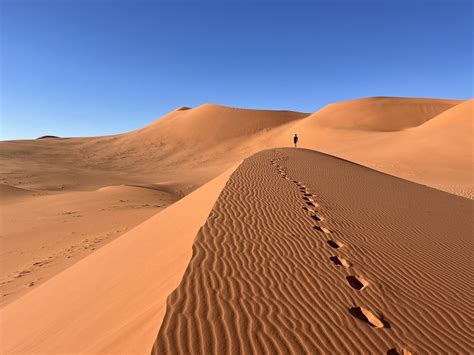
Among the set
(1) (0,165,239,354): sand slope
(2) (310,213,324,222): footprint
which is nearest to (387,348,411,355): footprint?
(1) (0,165,239,354): sand slope

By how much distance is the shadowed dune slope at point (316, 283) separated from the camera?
2.83 metres

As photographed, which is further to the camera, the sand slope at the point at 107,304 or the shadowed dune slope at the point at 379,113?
the shadowed dune slope at the point at 379,113

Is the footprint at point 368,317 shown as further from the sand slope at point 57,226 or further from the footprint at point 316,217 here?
the sand slope at point 57,226

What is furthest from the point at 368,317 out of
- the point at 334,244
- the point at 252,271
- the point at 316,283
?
the point at 334,244

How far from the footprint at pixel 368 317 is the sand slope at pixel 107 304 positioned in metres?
1.90

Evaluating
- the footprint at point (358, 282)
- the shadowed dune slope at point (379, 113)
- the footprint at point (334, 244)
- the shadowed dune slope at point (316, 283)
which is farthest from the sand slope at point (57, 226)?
the shadowed dune slope at point (379, 113)

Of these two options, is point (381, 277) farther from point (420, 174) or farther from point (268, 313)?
point (420, 174)

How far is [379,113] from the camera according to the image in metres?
56.3

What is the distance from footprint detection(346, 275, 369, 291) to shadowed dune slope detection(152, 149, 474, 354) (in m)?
0.01

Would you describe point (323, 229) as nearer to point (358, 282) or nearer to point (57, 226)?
point (358, 282)

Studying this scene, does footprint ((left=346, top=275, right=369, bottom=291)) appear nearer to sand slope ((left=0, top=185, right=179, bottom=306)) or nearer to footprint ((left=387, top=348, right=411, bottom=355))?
footprint ((left=387, top=348, right=411, bottom=355))

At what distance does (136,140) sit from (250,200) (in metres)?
48.9

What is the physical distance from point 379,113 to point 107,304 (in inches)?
2364

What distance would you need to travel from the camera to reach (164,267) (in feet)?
13.9
